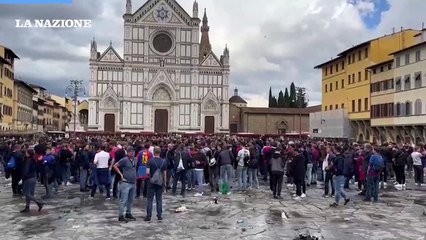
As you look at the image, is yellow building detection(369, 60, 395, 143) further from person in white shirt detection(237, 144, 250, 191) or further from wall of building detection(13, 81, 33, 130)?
wall of building detection(13, 81, 33, 130)

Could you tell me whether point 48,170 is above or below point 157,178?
below

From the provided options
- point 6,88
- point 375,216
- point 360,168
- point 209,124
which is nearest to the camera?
point 375,216

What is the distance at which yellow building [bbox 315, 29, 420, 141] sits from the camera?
47.8m

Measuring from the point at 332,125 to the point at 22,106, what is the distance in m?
40.6

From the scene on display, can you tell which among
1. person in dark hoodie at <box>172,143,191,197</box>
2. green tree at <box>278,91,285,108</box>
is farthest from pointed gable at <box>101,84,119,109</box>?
person in dark hoodie at <box>172,143,191,197</box>

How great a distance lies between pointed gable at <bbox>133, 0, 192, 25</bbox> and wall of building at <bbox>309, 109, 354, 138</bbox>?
28.1 metres

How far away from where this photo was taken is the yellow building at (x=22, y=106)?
6125cm

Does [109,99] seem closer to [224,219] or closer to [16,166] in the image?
[16,166]

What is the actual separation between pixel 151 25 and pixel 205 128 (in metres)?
18.1

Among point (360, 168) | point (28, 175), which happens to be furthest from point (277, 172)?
point (28, 175)

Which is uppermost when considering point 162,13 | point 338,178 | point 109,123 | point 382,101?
point 162,13

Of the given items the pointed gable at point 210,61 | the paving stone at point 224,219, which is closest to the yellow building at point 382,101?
the paving stone at point 224,219

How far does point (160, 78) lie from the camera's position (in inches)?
3004

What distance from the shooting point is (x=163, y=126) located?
77.4 m
